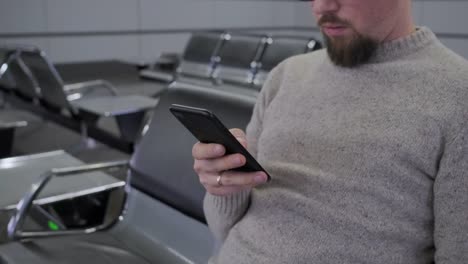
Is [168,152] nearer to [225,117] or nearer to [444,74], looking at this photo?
[225,117]

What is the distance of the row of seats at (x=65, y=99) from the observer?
3348 mm

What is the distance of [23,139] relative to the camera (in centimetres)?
380

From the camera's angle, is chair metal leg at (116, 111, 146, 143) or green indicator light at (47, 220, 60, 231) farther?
chair metal leg at (116, 111, 146, 143)

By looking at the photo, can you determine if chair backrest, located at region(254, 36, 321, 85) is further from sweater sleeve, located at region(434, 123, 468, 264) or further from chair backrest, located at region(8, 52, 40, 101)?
sweater sleeve, located at region(434, 123, 468, 264)

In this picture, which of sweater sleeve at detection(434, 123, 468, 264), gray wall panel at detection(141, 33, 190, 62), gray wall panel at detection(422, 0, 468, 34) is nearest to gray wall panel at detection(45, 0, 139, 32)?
gray wall panel at detection(141, 33, 190, 62)

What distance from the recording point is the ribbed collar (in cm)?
101

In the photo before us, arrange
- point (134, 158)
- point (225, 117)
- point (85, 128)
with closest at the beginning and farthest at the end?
point (225, 117), point (134, 158), point (85, 128)

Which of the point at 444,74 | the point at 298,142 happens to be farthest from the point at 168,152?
the point at 444,74

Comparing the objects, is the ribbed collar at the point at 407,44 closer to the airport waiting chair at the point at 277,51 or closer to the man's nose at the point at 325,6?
the man's nose at the point at 325,6

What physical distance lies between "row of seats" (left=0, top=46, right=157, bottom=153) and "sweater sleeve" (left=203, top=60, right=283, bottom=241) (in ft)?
6.52

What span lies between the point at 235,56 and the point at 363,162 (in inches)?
138

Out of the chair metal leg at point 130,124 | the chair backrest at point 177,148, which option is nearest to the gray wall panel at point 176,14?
the chair metal leg at point 130,124

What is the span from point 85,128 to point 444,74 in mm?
3159

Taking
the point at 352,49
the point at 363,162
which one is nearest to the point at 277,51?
the point at 352,49
